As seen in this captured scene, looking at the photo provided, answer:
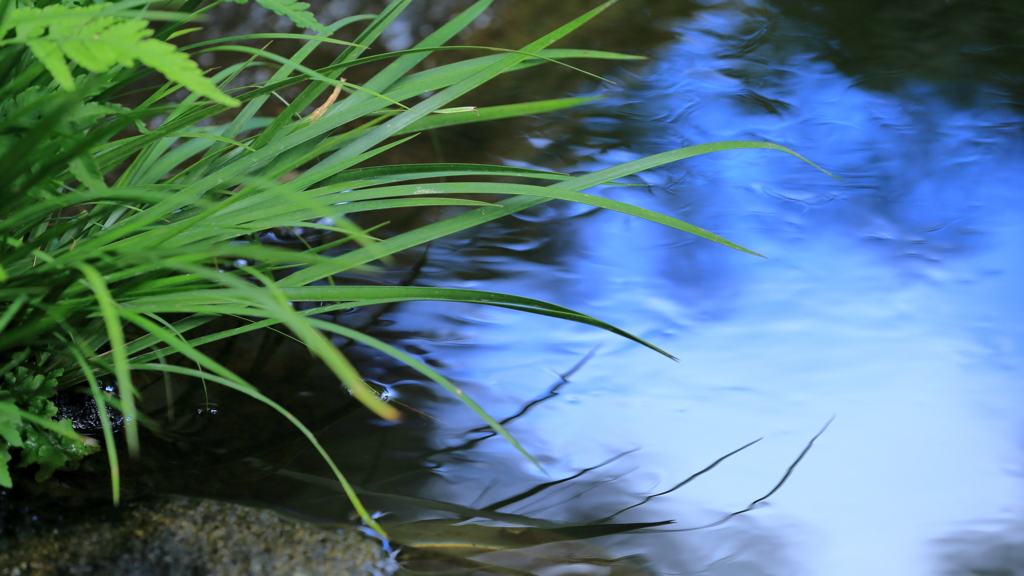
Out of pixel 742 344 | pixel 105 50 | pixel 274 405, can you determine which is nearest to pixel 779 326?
pixel 742 344

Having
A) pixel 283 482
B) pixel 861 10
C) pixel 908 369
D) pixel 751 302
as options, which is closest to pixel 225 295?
pixel 283 482

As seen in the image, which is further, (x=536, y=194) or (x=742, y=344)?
(x=742, y=344)

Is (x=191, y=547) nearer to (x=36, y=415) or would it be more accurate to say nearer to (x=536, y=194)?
(x=36, y=415)

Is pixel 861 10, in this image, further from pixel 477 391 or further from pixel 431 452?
pixel 431 452

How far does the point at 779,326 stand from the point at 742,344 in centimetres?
10

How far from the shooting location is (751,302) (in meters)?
1.51

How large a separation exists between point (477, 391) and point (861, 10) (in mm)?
2090

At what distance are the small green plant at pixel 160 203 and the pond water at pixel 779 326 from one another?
34 cm

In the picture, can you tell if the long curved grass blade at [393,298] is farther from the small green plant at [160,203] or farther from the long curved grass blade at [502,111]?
the long curved grass blade at [502,111]

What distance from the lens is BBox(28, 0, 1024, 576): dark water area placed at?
3.57 ft

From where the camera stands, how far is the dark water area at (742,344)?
109 centimetres

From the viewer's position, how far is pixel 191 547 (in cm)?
85

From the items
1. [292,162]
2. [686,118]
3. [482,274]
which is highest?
[292,162]

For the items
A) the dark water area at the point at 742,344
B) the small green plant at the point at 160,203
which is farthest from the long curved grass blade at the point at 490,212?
the dark water area at the point at 742,344
